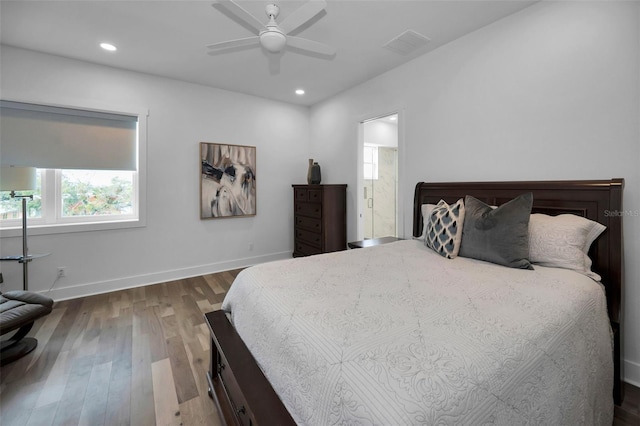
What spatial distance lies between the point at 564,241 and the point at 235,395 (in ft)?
6.67

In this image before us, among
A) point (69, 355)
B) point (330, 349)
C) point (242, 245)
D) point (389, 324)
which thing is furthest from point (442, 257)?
point (242, 245)

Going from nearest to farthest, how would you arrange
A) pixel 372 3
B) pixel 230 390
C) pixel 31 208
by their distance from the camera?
pixel 230 390, pixel 372 3, pixel 31 208

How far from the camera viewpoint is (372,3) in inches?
83.8

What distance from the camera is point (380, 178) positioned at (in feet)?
17.1

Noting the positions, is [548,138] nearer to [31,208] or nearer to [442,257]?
[442,257]

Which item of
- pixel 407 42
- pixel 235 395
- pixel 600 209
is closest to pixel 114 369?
pixel 235 395

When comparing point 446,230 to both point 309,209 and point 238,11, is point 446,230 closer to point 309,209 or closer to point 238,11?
point 238,11

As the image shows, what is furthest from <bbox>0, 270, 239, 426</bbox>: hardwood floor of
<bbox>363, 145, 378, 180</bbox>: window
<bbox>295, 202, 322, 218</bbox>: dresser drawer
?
<bbox>363, 145, 378, 180</bbox>: window

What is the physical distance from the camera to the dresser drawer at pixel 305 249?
3990mm

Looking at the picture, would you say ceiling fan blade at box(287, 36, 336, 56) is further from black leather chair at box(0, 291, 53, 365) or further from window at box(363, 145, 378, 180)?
window at box(363, 145, 378, 180)

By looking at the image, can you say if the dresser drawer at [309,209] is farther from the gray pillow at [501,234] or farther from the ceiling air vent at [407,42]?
the gray pillow at [501,234]

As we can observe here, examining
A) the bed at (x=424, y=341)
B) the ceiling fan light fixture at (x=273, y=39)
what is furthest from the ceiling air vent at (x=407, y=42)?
the bed at (x=424, y=341)

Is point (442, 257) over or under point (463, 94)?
under

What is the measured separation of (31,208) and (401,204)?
4136mm
